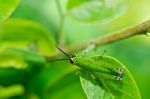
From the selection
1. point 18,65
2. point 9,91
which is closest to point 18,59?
point 18,65

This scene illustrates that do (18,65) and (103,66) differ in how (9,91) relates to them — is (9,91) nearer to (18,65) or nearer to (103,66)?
(18,65)

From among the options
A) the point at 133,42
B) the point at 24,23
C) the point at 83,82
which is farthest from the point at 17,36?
the point at 133,42

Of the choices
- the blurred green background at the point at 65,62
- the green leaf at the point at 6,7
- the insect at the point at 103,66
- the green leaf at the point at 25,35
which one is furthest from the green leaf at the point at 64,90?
the green leaf at the point at 6,7

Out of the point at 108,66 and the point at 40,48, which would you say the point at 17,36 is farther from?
the point at 108,66

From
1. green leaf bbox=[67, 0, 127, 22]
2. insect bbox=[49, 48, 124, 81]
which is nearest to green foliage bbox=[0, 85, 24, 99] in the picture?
green leaf bbox=[67, 0, 127, 22]

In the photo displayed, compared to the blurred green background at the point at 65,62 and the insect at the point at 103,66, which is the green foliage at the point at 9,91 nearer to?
the blurred green background at the point at 65,62
